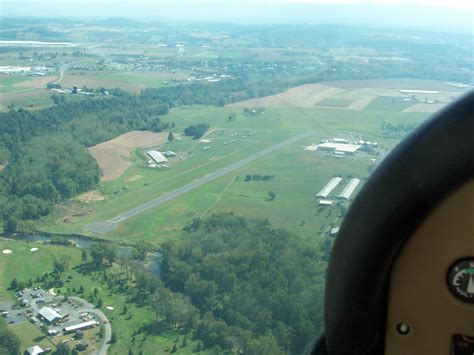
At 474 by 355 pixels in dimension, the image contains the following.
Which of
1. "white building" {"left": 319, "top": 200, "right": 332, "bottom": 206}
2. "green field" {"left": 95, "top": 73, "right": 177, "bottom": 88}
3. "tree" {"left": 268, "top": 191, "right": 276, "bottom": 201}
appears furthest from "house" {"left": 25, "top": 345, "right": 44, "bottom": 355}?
"green field" {"left": 95, "top": 73, "right": 177, "bottom": 88}

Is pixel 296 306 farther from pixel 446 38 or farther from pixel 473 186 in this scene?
pixel 446 38

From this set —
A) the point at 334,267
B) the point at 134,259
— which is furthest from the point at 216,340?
the point at 334,267

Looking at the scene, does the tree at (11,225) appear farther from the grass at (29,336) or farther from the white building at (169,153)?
the white building at (169,153)

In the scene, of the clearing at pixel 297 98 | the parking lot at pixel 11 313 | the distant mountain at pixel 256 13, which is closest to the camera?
the parking lot at pixel 11 313

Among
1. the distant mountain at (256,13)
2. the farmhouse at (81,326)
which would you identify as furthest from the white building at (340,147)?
the distant mountain at (256,13)

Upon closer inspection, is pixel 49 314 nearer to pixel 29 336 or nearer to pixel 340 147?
pixel 29 336

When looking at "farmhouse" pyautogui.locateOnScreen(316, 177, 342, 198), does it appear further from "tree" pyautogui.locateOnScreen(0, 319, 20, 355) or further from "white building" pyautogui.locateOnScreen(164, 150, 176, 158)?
"tree" pyautogui.locateOnScreen(0, 319, 20, 355)

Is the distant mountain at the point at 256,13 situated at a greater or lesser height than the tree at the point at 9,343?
greater
